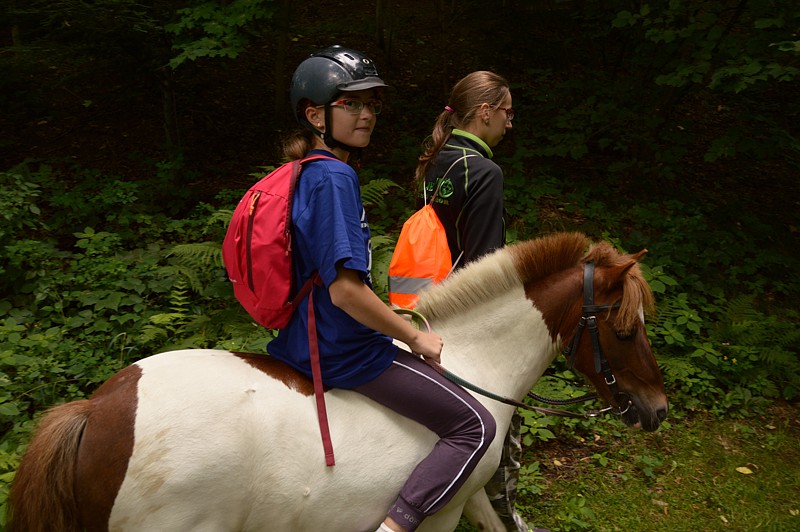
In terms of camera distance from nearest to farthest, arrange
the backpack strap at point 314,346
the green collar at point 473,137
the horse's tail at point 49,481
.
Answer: the horse's tail at point 49,481
the backpack strap at point 314,346
the green collar at point 473,137

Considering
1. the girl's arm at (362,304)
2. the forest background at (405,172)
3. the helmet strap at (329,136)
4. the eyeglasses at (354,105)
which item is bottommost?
the forest background at (405,172)

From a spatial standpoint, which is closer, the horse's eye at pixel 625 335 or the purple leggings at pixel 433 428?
the purple leggings at pixel 433 428

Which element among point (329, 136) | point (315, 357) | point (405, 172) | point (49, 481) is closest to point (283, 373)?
point (315, 357)

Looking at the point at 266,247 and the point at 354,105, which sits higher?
the point at 354,105

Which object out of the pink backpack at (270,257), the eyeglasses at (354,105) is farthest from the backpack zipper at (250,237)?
the eyeglasses at (354,105)

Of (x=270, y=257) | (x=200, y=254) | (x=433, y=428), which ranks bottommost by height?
(x=200, y=254)

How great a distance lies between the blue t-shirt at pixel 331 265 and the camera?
2.17m

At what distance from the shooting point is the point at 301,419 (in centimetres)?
227

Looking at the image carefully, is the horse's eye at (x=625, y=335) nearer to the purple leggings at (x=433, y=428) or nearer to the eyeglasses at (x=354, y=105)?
the purple leggings at (x=433, y=428)

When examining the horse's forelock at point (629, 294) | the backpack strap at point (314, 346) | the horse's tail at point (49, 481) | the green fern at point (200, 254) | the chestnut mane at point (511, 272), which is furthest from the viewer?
the green fern at point (200, 254)

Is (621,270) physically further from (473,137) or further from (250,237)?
(250,237)

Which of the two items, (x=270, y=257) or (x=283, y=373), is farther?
(x=283, y=373)

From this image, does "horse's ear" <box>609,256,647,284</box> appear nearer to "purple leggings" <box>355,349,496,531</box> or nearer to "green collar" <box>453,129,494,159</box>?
"purple leggings" <box>355,349,496,531</box>

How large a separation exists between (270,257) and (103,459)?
0.89 metres
